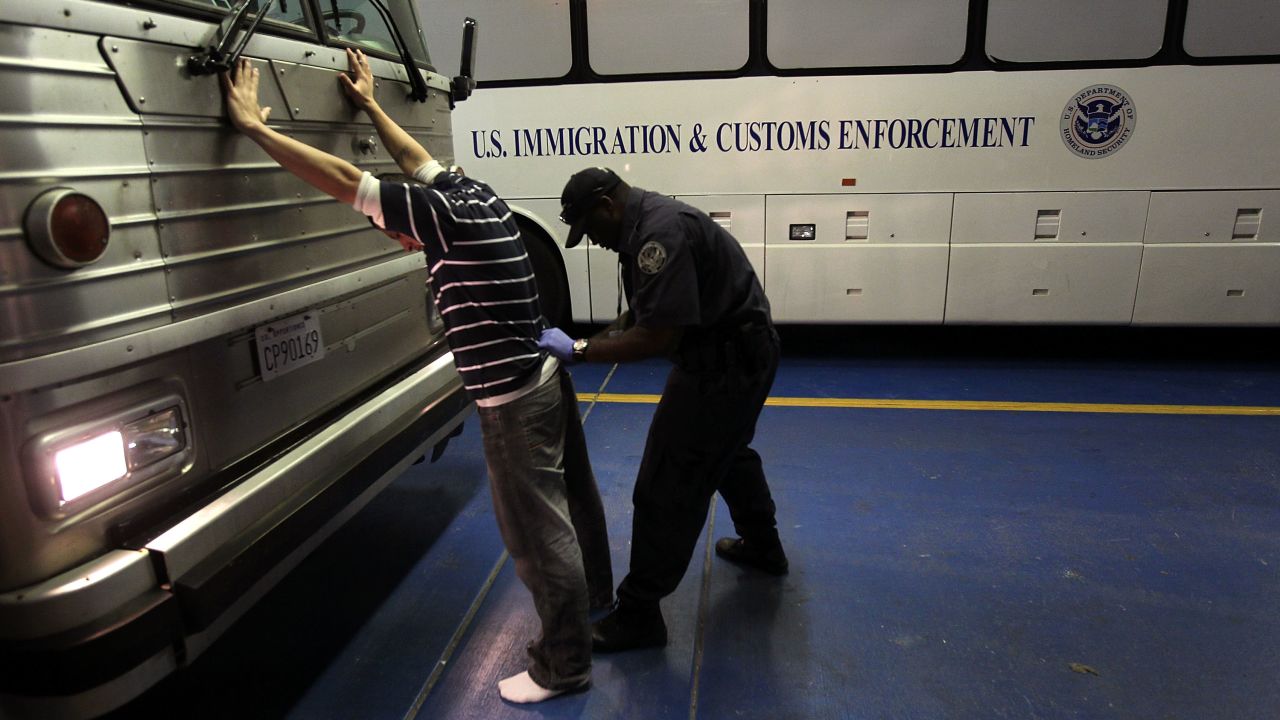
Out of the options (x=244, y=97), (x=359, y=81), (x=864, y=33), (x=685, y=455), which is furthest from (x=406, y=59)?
(x=864, y=33)

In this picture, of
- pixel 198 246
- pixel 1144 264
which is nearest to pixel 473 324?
pixel 198 246

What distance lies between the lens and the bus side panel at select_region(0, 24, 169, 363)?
5.24ft

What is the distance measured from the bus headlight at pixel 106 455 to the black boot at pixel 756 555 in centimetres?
211

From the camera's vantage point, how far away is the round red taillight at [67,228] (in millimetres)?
1619

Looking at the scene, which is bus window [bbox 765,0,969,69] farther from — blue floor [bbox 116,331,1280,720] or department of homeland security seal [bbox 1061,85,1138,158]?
blue floor [bbox 116,331,1280,720]

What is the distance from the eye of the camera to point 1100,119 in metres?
5.55

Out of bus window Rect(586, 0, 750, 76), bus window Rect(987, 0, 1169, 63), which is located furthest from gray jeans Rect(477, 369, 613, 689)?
bus window Rect(987, 0, 1169, 63)

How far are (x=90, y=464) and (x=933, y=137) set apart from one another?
17.7 feet

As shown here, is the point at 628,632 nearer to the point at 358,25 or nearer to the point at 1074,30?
the point at 358,25

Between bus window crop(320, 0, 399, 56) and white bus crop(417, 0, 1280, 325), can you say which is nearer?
bus window crop(320, 0, 399, 56)

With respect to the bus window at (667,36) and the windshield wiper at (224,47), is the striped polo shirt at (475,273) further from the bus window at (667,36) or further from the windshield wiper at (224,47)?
the bus window at (667,36)

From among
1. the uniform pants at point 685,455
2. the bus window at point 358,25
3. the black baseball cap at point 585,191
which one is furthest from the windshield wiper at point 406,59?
the uniform pants at point 685,455

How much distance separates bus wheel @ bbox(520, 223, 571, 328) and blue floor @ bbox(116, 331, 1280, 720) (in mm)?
1766

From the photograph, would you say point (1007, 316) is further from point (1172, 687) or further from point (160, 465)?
point (160, 465)
